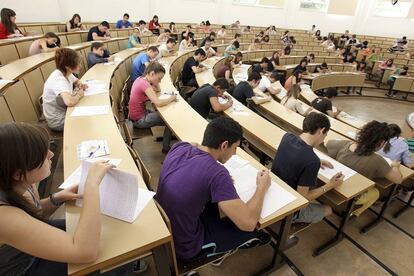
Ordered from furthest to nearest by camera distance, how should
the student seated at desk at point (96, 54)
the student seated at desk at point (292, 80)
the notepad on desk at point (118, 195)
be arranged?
the student seated at desk at point (292, 80) → the student seated at desk at point (96, 54) → the notepad on desk at point (118, 195)

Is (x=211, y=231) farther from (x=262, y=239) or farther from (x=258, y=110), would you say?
(x=258, y=110)

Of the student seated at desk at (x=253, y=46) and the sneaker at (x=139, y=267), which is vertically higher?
the student seated at desk at (x=253, y=46)

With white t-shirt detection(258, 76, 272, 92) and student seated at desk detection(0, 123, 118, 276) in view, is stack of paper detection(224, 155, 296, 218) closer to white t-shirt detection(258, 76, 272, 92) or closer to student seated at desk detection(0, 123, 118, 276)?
student seated at desk detection(0, 123, 118, 276)

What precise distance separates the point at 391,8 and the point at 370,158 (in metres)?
17.4

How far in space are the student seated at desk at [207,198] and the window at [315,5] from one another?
1708cm

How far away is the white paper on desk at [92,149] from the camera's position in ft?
6.16

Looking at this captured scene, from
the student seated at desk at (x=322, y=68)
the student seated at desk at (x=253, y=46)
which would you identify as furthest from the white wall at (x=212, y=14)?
the student seated at desk at (x=322, y=68)

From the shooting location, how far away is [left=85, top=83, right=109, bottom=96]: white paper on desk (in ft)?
10.3

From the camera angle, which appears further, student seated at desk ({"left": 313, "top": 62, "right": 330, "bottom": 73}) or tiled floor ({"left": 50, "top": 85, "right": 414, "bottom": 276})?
student seated at desk ({"left": 313, "top": 62, "right": 330, "bottom": 73})

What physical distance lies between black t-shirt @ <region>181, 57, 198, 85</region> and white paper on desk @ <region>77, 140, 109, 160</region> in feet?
13.6

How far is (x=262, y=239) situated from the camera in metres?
1.87

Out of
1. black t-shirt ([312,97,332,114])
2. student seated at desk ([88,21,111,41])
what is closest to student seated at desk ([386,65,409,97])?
black t-shirt ([312,97,332,114])

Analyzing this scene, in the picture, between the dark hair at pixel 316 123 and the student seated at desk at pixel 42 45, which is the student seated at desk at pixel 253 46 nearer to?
the student seated at desk at pixel 42 45

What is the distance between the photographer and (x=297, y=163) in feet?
6.26
